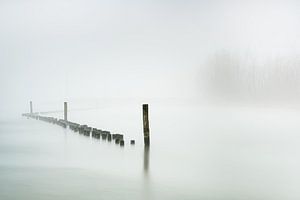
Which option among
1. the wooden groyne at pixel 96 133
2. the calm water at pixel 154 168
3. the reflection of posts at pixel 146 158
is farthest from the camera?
the wooden groyne at pixel 96 133

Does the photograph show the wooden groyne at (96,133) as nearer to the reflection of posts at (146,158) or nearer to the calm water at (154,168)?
the calm water at (154,168)

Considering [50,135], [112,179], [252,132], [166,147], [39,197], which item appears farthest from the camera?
[252,132]

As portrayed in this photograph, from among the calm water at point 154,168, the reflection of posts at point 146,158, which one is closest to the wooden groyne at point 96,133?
the calm water at point 154,168

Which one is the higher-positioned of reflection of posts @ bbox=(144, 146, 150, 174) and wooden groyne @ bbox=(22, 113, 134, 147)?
wooden groyne @ bbox=(22, 113, 134, 147)

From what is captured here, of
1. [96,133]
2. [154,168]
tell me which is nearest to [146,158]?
[154,168]

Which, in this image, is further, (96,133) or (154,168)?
(96,133)

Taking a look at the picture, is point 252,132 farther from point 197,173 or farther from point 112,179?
point 112,179

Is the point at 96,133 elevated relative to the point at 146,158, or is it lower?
elevated

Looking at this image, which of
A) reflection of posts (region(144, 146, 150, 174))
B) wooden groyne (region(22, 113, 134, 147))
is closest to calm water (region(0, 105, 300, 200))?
reflection of posts (region(144, 146, 150, 174))

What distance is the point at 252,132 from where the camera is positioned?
13016 mm

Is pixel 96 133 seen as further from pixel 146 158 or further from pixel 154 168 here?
pixel 154 168

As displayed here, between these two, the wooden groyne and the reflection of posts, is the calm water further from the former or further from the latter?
the wooden groyne

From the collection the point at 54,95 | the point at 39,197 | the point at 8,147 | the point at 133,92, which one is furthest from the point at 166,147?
the point at 133,92

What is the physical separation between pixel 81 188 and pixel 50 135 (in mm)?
7277
